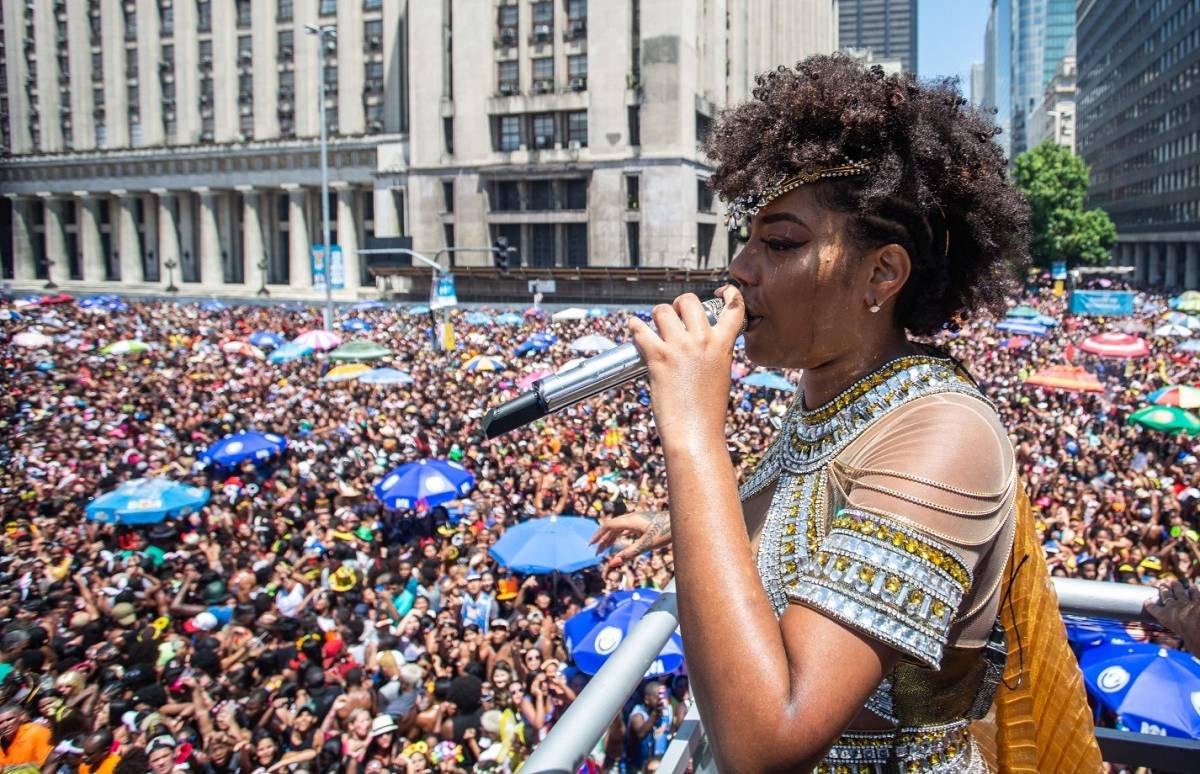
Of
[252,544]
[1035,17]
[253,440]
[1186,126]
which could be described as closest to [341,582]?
[252,544]

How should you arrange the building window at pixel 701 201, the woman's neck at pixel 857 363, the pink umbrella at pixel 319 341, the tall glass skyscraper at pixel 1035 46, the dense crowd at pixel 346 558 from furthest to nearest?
the tall glass skyscraper at pixel 1035 46
the building window at pixel 701 201
the pink umbrella at pixel 319 341
the dense crowd at pixel 346 558
the woman's neck at pixel 857 363

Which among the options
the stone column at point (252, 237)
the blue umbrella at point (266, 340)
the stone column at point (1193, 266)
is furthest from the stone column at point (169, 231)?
the stone column at point (1193, 266)

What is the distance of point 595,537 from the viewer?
8.45 ft

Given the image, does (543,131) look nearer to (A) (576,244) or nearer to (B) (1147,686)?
(A) (576,244)

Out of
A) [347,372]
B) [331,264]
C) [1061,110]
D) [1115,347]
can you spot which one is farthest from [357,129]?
[1061,110]

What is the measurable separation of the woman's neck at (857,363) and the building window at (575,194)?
181 feet

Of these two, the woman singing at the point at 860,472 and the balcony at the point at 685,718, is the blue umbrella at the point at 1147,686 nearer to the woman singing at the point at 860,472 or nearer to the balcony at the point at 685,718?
the balcony at the point at 685,718

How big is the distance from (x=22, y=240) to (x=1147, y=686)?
92535 millimetres

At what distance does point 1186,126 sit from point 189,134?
7698cm

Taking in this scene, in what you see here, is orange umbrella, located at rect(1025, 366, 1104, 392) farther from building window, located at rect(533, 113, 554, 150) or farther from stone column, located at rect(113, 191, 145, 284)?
stone column, located at rect(113, 191, 145, 284)

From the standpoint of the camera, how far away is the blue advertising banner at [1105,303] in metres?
30.4

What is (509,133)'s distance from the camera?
188 feet

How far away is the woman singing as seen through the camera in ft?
4.27

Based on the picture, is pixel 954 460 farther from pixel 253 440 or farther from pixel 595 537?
pixel 253 440
